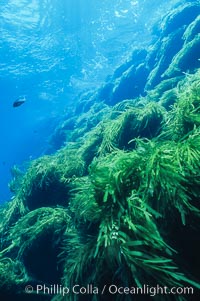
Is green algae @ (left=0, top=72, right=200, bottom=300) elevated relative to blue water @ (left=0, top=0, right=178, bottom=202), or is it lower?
lower

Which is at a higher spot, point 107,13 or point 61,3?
point 107,13

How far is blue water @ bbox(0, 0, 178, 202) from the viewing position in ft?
84.4

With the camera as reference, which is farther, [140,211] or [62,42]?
[62,42]

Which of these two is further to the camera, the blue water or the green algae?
the blue water

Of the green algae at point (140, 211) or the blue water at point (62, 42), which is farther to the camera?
the blue water at point (62, 42)

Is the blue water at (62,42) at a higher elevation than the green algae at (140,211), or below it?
higher

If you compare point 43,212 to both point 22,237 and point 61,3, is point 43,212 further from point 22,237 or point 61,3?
point 61,3

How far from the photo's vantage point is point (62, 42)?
101 ft

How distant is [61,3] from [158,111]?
78.0 feet

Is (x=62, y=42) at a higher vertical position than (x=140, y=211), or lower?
higher

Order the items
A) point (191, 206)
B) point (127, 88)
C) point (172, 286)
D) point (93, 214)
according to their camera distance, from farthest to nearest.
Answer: point (127, 88)
point (93, 214)
point (191, 206)
point (172, 286)

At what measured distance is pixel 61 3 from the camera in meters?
24.7

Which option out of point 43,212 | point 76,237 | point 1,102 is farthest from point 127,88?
point 1,102

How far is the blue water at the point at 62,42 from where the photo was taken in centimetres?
2573
